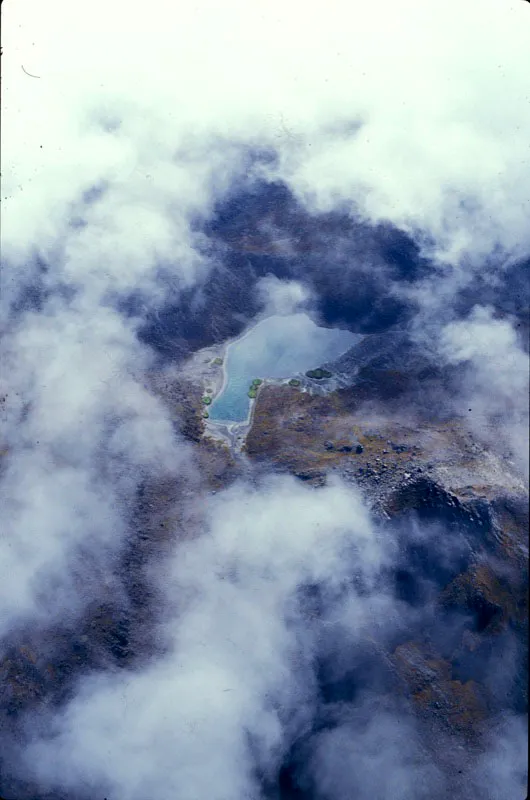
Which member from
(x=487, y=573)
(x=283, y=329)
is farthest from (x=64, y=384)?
(x=487, y=573)

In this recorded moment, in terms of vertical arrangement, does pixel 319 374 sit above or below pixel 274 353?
below

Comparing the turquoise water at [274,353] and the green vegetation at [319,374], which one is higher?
the turquoise water at [274,353]

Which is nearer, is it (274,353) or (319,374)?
(319,374)

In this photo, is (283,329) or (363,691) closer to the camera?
(363,691)

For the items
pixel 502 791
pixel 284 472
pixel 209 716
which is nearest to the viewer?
pixel 502 791

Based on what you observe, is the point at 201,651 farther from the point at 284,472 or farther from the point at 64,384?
the point at 64,384
